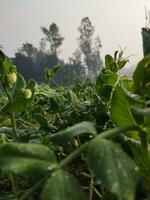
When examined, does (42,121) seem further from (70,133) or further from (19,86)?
(70,133)

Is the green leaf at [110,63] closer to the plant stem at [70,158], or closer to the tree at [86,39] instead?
the plant stem at [70,158]

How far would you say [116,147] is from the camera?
0.37 meters

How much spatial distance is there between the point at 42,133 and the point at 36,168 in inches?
15.5

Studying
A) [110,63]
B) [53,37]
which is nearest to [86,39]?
[53,37]

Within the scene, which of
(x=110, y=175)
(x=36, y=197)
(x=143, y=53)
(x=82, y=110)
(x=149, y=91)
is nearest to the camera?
→ (x=110, y=175)

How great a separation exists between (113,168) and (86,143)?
48 mm

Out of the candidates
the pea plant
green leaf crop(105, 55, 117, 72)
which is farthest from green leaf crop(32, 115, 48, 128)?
green leaf crop(105, 55, 117, 72)

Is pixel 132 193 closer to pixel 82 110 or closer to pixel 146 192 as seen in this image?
pixel 146 192


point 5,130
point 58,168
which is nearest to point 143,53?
point 5,130

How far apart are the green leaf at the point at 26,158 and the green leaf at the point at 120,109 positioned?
20 centimetres

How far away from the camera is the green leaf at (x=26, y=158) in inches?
13.9

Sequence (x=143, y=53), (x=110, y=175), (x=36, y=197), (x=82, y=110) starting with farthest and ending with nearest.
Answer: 1. (x=82, y=110)
2. (x=36, y=197)
3. (x=143, y=53)
4. (x=110, y=175)

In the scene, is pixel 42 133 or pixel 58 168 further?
pixel 42 133

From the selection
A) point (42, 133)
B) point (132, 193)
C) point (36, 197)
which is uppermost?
point (132, 193)
